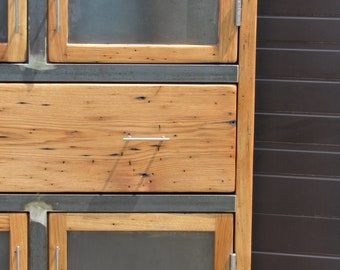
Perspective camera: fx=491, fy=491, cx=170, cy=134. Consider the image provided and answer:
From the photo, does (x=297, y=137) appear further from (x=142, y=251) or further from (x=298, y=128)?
(x=142, y=251)

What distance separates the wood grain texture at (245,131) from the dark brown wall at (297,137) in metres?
0.68

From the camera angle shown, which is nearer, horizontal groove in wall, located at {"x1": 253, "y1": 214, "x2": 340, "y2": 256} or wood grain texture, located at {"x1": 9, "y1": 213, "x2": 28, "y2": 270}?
wood grain texture, located at {"x1": 9, "y1": 213, "x2": 28, "y2": 270}

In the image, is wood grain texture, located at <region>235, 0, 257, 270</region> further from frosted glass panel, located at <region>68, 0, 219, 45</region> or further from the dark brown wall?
the dark brown wall

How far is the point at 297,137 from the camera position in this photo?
6.68 feet

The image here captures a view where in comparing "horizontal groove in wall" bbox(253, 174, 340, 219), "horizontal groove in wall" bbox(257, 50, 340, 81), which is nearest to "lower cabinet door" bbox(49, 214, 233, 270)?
"horizontal groove in wall" bbox(253, 174, 340, 219)

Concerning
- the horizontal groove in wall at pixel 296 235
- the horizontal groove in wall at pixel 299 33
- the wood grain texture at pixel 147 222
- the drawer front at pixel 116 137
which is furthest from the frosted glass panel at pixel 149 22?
the horizontal groove in wall at pixel 296 235

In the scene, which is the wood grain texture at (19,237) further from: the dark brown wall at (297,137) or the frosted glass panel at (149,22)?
the dark brown wall at (297,137)

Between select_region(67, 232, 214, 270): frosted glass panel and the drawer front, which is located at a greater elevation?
the drawer front

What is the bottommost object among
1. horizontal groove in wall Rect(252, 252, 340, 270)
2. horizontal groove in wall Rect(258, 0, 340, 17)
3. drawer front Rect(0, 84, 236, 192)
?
horizontal groove in wall Rect(252, 252, 340, 270)

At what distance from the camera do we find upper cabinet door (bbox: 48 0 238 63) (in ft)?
4.43

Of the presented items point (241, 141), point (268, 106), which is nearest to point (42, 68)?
point (241, 141)

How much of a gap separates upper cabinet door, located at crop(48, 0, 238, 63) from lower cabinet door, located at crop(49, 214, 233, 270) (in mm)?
443

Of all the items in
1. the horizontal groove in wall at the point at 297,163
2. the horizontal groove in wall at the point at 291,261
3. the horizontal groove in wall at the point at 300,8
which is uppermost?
the horizontal groove in wall at the point at 300,8

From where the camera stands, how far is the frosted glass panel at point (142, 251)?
139 cm
